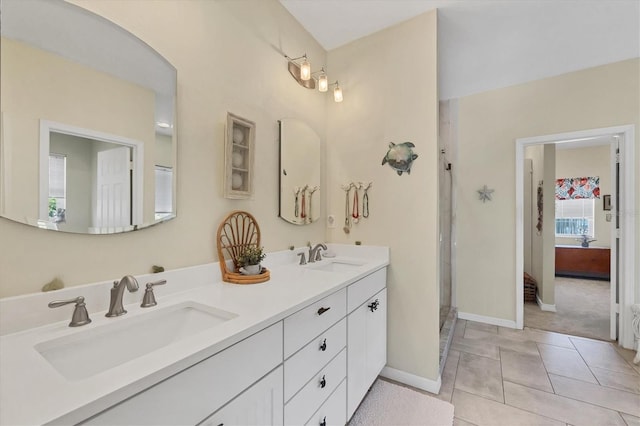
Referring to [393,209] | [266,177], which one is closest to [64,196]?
[266,177]

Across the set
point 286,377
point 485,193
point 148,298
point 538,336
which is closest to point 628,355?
point 538,336

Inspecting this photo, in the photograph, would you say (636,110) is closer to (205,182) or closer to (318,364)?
(318,364)

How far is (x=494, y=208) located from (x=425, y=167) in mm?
1817

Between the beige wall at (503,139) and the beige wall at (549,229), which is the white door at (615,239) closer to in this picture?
the beige wall at (503,139)

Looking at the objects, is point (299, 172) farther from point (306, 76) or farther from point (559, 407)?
point (559, 407)

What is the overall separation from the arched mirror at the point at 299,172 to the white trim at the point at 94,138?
2.97 ft

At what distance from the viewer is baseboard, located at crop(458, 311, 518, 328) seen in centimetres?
302

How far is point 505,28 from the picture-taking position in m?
2.10

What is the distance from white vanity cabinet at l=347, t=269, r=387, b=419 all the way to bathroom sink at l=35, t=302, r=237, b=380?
776mm

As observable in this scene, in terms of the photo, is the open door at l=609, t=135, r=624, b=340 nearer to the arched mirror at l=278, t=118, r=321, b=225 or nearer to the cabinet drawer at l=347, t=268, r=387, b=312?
the cabinet drawer at l=347, t=268, r=387, b=312

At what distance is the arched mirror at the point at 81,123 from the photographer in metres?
0.83

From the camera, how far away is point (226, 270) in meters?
1.45

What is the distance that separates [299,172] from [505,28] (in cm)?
197

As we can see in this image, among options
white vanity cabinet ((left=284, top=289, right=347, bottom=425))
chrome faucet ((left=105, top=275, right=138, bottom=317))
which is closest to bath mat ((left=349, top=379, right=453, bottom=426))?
white vanity cabinet ((left=284, top=289, right=347, bottom=425))
